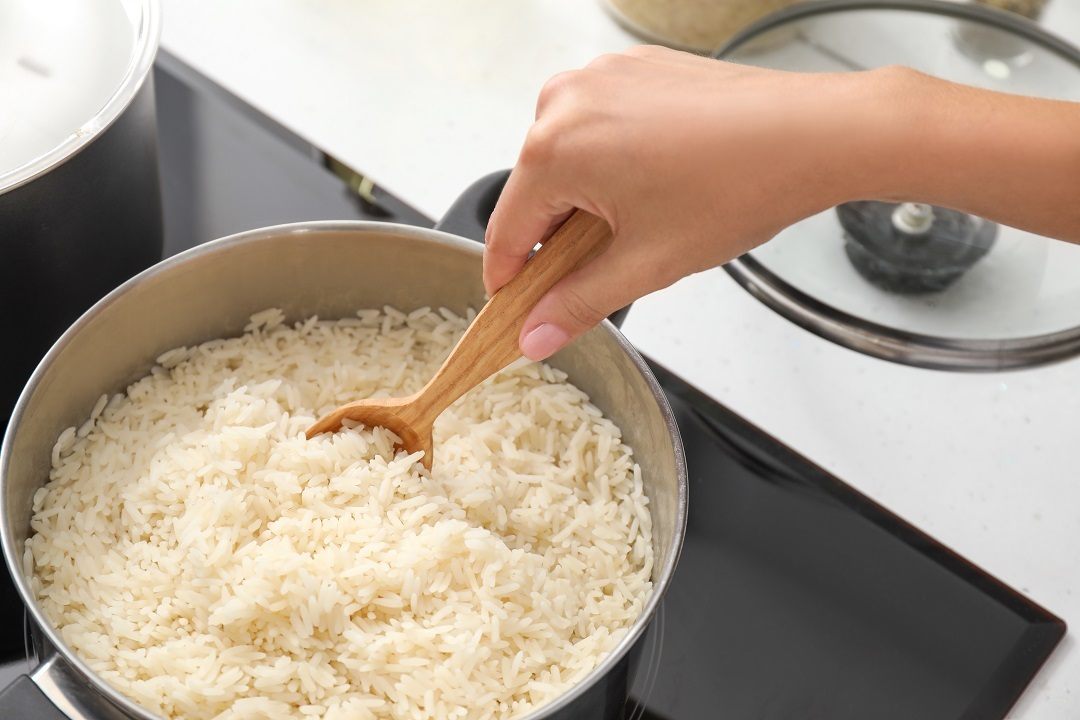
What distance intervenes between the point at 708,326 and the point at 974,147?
0.49 meters

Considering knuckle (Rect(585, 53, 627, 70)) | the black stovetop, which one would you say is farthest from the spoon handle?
the black stovetop

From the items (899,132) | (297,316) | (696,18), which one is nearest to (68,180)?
(297,316)

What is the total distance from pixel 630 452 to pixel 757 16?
0.66 metres

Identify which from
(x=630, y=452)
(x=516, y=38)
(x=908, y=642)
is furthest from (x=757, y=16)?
(x=908, y=642)

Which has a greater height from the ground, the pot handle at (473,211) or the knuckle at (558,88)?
the knuckle at (558,88)

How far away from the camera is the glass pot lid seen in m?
1.17

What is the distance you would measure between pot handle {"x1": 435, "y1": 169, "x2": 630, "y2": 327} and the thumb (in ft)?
0.64

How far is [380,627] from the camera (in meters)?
0.83

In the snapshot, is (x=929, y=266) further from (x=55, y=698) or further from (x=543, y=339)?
(x=55, y=698)

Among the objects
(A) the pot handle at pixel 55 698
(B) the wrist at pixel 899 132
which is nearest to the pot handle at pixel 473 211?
(B) the wrist at pixel 899 132

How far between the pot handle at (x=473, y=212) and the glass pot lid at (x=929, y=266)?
29 cm

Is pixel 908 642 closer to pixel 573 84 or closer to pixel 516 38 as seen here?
pixel 573 84

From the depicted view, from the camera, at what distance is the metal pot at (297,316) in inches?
32.0

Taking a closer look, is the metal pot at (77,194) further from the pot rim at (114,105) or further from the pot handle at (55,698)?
the pot handle at (55,698)
